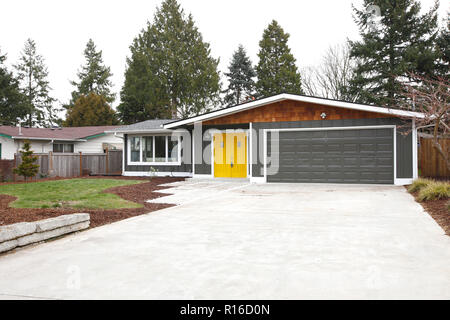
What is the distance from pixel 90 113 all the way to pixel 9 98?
7.75m

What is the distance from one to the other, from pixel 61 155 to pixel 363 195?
1494cm

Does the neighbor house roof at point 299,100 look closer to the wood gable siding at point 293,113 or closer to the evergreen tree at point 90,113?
the wood gable siding at point 293,113

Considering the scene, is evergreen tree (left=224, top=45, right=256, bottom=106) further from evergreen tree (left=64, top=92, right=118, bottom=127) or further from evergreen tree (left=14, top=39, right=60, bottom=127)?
evergreen tree (left=14, top=39, right=60, bottom=127)

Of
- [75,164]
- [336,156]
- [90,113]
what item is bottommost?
[75,164]

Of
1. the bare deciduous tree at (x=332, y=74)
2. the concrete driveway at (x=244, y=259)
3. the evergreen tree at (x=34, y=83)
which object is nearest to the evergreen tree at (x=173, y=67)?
the bare deciduous tree at (x=332, y=74)

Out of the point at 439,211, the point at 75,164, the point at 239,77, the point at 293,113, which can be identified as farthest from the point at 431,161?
the point at 239,77

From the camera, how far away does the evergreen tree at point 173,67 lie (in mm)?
31859

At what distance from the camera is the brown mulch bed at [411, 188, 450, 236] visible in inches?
231

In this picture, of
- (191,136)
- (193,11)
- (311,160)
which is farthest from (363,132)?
(193,11)

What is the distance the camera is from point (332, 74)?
31859 mm

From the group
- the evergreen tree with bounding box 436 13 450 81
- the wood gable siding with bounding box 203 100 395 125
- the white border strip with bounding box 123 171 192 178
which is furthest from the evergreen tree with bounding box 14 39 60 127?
the evergreen tree with bounding box 436 13 450 81

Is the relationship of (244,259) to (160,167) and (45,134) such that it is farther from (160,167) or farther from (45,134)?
(45,134)

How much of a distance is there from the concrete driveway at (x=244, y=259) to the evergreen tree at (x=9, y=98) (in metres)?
35.1

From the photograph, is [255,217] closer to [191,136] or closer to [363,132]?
[363,132]
